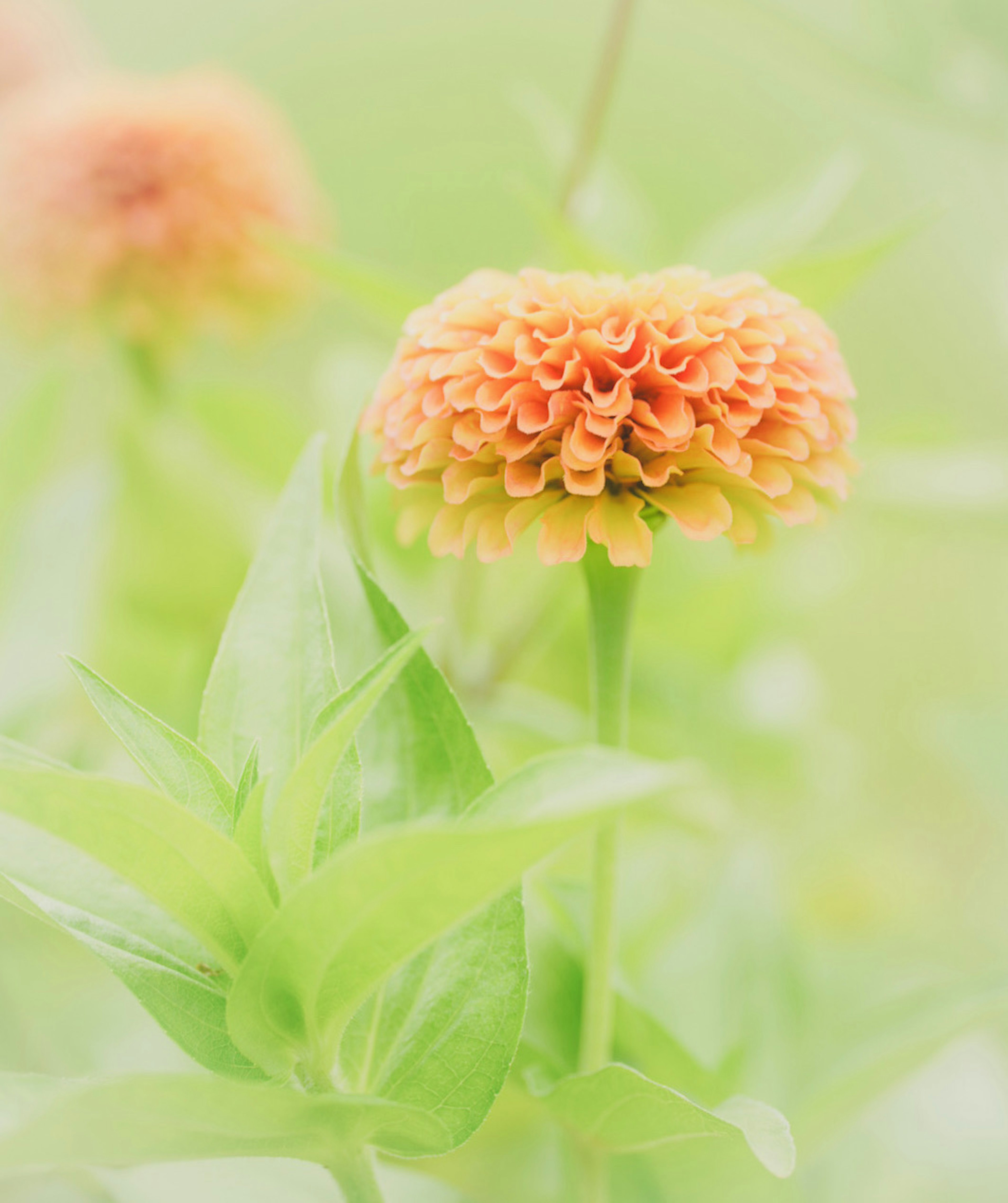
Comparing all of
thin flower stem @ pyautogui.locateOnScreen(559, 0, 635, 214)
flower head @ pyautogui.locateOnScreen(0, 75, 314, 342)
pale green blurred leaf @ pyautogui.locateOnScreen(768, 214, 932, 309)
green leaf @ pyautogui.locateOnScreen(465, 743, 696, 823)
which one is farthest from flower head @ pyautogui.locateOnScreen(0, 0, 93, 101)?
green leaf @ pyautogui.locateOnScreen(465, 743, 696, 823)

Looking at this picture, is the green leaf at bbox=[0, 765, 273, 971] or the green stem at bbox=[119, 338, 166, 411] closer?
the green leaf at bbox=[0, 765, 273, 971]

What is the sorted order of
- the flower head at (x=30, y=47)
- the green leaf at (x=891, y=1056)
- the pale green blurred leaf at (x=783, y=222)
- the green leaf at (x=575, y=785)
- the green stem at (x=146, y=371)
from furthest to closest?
the flower head at (x=30, y=47), the green stem at (x=146, y=371), the pale green blurred leaf at (x=783, y=222), the green leaf at (x=891, y=1056), the green leaf at (x=575, y=785)

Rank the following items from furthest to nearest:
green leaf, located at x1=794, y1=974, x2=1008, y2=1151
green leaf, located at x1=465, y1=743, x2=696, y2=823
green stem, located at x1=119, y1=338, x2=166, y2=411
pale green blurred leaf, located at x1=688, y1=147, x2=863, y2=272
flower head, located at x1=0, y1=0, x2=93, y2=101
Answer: flower head, located at x1=0, y1=0, x2=93, y2=101 < green stem, located at x1=119, y1=338, x2=166, y2=411 < pale green blurred leaf, located at x1=688, y1=147, x2=863, y2=272 < green leaf, located at x1=794, y1=974, x2=1008, y2=1151 < green leaf, located at x1=465, y1=743, x2=696, y2=823

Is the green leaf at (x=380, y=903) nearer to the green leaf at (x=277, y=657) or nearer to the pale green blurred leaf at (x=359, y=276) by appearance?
the green leaf at (x=277, y=657)

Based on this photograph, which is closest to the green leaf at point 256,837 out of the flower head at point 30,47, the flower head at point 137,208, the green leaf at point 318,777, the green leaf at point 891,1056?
the green leaf at point 318,777

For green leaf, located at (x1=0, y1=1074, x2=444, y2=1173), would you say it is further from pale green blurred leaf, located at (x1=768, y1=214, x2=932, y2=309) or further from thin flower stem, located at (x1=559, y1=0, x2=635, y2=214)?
thin flower stem, located at (x1=559, y1=0, x2=635, y2=214)

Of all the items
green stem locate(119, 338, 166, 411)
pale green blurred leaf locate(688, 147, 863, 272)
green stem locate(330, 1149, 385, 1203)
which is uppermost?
green stem locate(119, 338, 166, 411)
